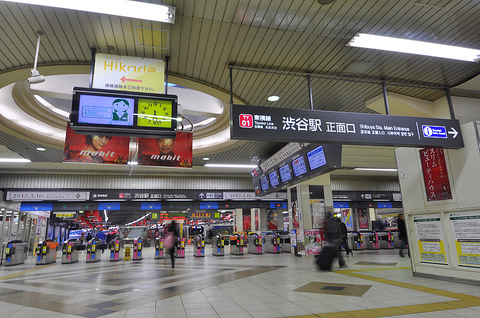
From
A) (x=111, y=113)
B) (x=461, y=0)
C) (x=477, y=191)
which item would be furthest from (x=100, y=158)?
(x=477, y=191)

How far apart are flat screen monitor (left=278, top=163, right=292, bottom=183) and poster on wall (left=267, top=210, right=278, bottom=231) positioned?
955 cm

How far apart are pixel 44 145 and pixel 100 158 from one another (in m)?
3.60

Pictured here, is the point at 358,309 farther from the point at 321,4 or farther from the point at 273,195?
the point at 273,195

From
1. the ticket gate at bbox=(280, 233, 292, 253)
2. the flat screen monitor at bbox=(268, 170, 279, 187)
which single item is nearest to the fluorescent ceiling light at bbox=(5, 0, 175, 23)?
the flat screen monitor at bbox=(268, 170, 279, 187)

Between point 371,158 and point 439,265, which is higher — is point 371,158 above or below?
above

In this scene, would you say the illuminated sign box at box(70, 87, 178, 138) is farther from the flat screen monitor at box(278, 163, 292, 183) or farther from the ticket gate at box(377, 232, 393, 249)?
the ticket gate at box(377, 232, 393, 249)

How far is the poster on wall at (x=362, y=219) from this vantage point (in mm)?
19609

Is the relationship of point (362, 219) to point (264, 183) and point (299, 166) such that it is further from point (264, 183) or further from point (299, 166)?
point (299, 166)

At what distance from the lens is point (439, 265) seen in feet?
19.0

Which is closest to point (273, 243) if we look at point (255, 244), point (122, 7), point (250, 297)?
point (255, 244)

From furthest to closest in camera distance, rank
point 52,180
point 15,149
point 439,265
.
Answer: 1. point 52,180
2. point 15,149
3. point 439,265

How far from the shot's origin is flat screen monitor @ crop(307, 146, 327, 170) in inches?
299

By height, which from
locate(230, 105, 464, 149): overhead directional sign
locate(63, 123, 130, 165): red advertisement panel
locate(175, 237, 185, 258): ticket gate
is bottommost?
locate(175, 237, 185, 258): ticket gate

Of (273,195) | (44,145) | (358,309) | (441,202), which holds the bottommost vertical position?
(358,309)
